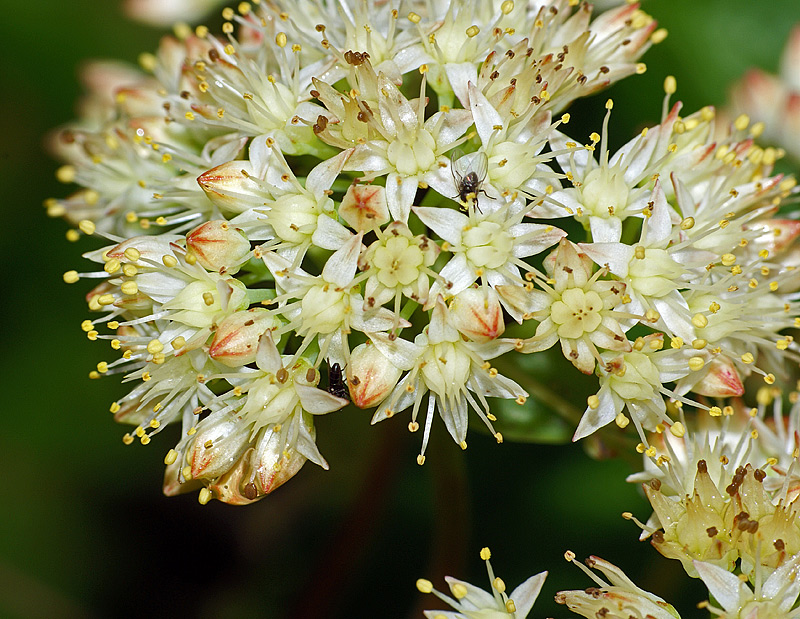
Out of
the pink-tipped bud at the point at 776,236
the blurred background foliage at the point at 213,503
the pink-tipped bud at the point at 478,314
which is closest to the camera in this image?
the pink-tipped bud at the point at 478,314

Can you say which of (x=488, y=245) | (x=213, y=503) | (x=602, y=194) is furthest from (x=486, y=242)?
(x=213, y=503)

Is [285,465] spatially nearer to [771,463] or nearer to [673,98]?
[771,463]

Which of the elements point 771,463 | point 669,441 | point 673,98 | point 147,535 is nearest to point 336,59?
point 669,441

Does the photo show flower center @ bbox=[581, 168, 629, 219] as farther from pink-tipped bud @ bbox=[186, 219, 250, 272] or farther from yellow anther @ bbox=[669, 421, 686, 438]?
pink-tipped bud @ bbox=[186, 219, 250, 272]

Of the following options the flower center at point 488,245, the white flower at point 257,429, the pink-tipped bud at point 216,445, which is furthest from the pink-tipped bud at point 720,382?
the pink-tipped bud at point 216,445

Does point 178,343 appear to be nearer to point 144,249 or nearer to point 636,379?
point 144,249

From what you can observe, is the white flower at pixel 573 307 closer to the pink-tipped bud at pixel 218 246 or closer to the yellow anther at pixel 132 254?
the pink-tipped bud at pixel 218 246

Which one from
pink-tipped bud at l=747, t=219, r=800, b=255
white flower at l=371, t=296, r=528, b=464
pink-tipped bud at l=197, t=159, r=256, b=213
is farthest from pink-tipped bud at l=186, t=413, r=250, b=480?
pink-tipped bud at l=747, t=219, r=800, b=255
